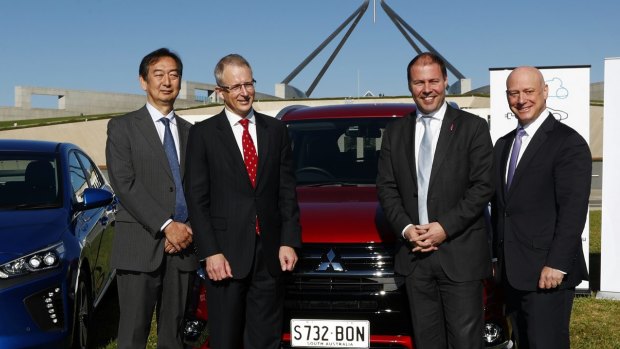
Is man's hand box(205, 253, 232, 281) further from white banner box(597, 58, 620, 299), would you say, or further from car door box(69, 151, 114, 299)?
white banner box(597, 58, 620, 299)

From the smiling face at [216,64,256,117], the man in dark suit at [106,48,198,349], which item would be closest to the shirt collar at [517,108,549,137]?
the smiling face at [216,64,256,117]

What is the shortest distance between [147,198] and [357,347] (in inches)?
49.9

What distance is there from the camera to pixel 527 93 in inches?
137

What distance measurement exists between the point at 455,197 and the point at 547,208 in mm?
425

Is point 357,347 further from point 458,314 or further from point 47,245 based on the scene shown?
point 47,245

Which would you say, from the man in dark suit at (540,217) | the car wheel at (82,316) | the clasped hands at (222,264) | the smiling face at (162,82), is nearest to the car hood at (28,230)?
the car wheel at (82,316)

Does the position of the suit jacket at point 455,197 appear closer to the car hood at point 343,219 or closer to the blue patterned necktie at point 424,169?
the blue patterned necktie at point 424,169

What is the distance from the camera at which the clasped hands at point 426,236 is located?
10.8 ft

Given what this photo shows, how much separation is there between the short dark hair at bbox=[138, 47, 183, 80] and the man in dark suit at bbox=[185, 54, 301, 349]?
0.36m

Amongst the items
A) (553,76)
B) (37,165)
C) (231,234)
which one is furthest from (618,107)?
(37,165)

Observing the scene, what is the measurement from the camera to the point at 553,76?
21.7 ft

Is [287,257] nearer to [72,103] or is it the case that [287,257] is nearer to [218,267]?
[218,267]

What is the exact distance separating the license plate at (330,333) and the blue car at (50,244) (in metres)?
1.38

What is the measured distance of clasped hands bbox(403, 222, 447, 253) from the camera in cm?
329
